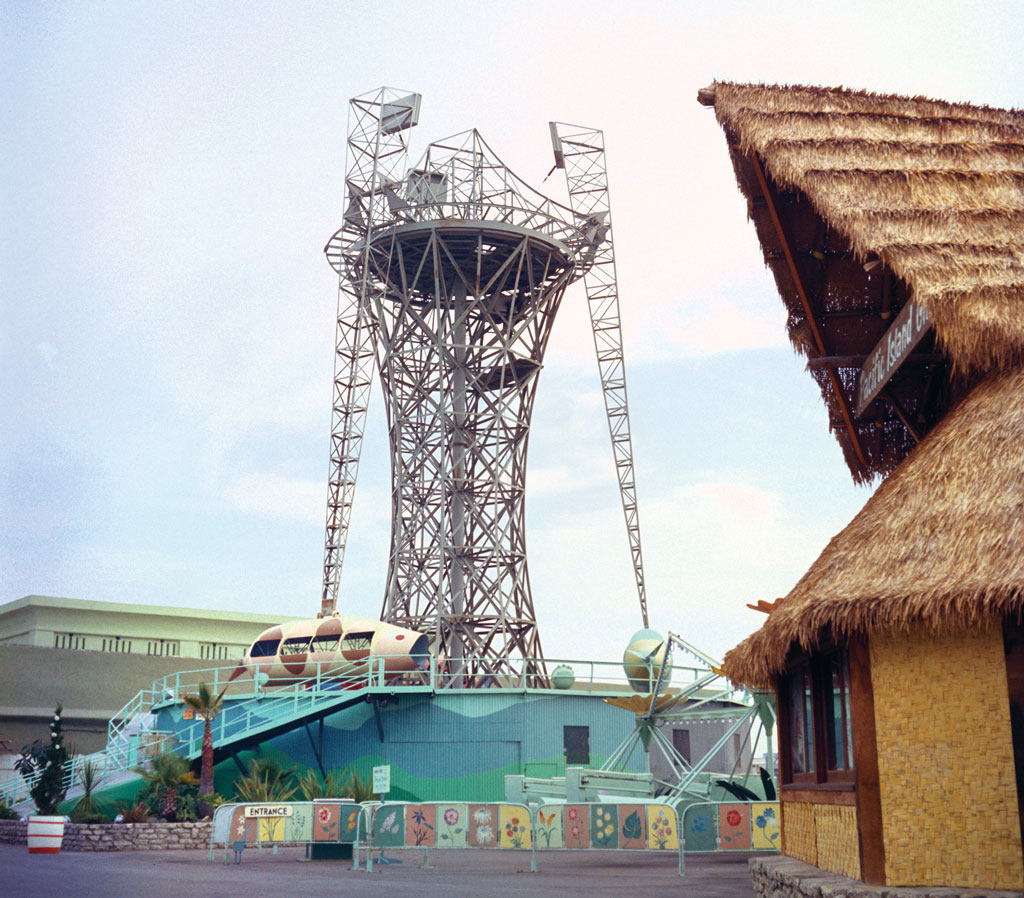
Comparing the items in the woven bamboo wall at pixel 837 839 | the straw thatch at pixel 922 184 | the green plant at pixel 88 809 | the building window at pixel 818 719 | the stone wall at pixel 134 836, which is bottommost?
the stone wall at pixel 134 836

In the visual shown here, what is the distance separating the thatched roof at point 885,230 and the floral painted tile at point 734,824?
5750mm

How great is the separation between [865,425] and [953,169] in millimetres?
3668

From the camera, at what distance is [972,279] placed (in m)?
12.6

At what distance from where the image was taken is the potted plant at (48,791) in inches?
949

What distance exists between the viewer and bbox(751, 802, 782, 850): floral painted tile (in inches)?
743

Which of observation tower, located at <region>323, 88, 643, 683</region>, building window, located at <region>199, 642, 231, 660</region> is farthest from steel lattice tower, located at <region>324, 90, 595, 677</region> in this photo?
building window, located at <region>199, 642, 231, 660</region>

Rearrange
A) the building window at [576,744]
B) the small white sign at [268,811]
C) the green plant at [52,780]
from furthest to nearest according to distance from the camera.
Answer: the building window at [576,744], the green plant at [52,780], the small white sign at [268,811]

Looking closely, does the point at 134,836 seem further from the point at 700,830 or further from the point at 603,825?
the point at 700,830

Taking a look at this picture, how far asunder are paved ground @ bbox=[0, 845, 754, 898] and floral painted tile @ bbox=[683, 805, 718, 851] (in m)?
0.42

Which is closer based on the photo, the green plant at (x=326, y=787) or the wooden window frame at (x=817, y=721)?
the wooden window frame at (x=817, y=721)

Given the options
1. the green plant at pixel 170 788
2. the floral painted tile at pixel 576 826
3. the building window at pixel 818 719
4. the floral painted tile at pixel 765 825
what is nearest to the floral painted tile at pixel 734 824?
the floral painted tile at pixel 765 825

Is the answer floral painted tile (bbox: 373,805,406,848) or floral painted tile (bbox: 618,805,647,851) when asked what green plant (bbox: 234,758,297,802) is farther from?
floral painted tile (bbox: 618,805,647,851)

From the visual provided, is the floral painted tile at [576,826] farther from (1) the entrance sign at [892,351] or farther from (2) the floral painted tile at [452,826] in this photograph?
(1) the entrance sign at [892,351]

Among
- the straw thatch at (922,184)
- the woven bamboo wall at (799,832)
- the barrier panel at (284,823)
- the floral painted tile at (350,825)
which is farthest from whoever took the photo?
the barrier panel at (284,823)
